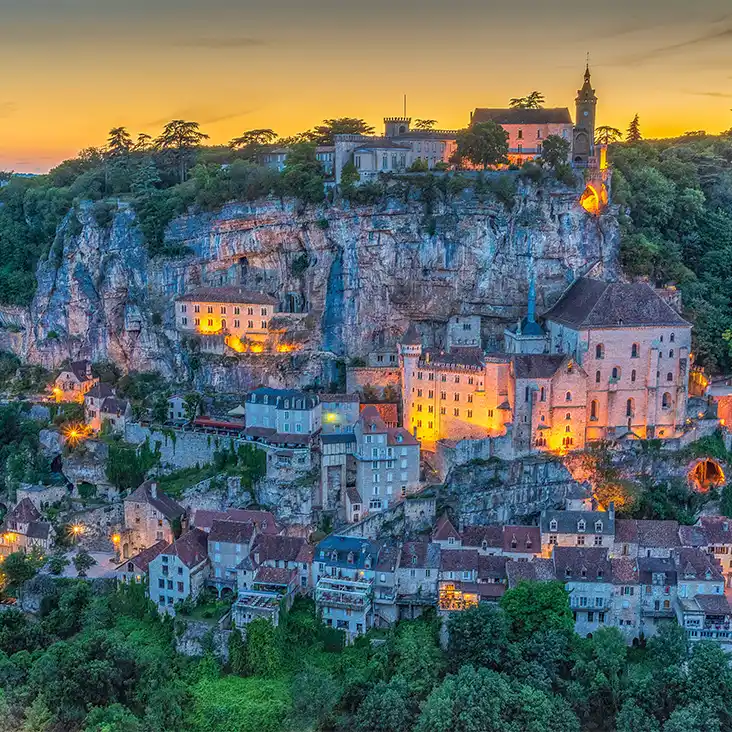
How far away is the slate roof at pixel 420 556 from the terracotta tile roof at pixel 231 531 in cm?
795

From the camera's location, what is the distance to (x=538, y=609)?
4606 cm

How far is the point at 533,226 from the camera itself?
6481 centimetres

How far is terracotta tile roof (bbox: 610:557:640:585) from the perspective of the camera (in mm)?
47688

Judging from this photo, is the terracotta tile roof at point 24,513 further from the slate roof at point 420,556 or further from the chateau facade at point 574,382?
the chateau facade at point 574,382

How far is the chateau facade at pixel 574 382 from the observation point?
5719 centimetres

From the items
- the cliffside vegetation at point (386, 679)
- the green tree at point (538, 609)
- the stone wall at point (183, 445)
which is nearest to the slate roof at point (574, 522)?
the green tree at point (538, 609)

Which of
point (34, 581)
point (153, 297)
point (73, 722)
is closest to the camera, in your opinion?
point (73, 722)

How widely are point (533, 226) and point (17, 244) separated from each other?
44.6 meters

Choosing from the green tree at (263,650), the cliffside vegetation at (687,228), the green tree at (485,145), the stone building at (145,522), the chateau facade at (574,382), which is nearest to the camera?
the green tree at (263,650)

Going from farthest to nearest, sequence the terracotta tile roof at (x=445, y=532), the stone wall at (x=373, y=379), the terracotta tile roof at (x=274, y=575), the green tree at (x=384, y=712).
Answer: the stone wall at (x=373, y=379) < the terracotta tile roof at (x=445, y=532) < the terracotta tile roof at (x=274, y=575) < the green tree at (x=384, y=712)

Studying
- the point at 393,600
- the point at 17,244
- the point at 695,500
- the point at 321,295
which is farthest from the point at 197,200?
the point at 695,500

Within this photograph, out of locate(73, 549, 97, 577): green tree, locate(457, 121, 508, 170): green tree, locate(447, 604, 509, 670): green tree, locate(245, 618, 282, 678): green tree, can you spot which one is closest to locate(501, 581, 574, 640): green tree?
locate(447, 604, 509, 670): green tree

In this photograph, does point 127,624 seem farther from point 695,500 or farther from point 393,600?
point 695,500

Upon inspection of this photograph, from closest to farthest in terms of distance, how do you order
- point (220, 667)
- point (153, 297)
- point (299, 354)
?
1. point (220, 667)
2. point (299, 354)
3. point (153, 297)
